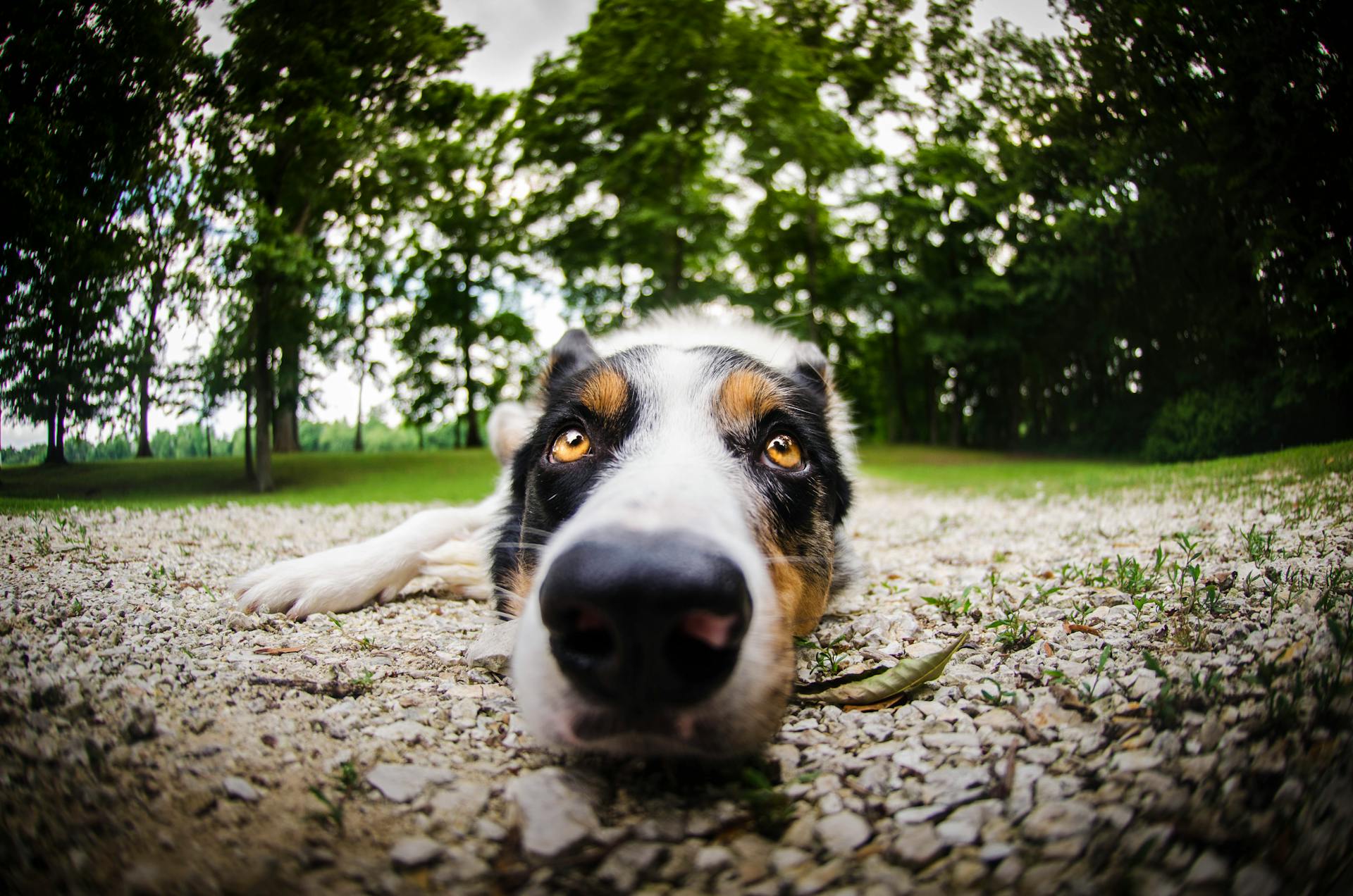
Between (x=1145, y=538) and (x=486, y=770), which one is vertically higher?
(x=1145, y=538)

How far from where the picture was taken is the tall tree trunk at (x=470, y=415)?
5.13 meters

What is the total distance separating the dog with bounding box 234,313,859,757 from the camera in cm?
170

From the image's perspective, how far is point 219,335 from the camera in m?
3.19

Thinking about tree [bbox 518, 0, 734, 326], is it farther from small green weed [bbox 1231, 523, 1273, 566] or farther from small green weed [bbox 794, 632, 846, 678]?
small green weed [bbox 1231, 523, 1273, 566]

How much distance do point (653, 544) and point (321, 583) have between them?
2.94m

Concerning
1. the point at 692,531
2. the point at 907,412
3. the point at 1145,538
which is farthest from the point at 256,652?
the point at 907,412

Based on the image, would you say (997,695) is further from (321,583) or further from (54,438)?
(54,438)

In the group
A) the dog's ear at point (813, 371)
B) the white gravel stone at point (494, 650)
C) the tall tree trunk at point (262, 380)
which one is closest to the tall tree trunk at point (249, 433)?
the tall tree trunk at point (262, 380)

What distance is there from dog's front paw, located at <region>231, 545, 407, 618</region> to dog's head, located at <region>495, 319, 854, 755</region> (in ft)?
2.60

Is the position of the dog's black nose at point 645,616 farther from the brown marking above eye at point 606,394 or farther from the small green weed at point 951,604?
the small green weed at point 951,604

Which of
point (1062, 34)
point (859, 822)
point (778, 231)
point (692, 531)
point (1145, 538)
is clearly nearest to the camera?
point (859, 822)

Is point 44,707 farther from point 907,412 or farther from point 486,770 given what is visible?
point 907,412

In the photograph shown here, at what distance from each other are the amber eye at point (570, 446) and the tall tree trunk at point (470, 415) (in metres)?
2.01

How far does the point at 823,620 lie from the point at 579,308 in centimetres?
415
